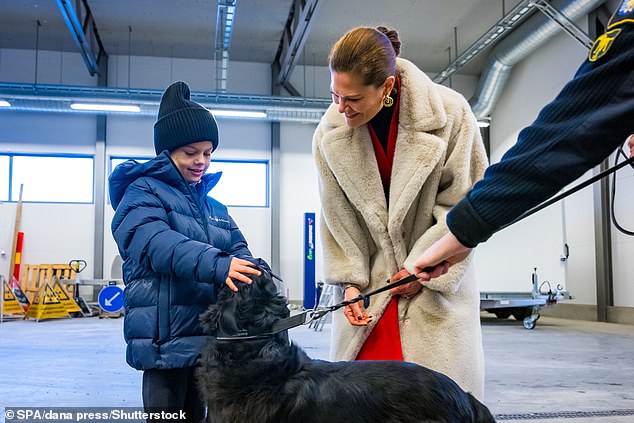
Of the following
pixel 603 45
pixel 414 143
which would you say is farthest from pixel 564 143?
pixel 414 143

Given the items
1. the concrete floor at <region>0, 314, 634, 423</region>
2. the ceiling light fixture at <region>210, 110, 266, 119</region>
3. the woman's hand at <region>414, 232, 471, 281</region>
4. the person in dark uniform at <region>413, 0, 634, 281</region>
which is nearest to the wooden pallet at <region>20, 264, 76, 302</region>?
the concrete floor at <region>0, 314, 634, 423</region>

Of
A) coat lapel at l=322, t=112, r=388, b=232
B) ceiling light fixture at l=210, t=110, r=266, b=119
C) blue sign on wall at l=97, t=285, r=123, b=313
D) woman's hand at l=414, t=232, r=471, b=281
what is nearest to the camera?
woman's hand at l=414, t=232, r=471, b=281

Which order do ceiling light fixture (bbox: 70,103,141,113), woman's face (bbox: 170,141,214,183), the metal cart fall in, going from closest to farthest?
woman's face (bbox: 170,141,214,183) → the metal cart → ceiling light fixture (bbox: 70,103,141,113)

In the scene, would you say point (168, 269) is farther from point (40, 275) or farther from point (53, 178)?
point (53, 178)

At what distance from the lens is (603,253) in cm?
977

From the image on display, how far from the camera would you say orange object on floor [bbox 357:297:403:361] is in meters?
1.73

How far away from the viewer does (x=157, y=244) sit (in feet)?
5.41

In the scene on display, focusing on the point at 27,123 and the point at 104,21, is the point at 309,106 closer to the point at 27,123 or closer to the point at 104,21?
the point at 104,21

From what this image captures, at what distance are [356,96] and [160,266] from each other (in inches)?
28.8

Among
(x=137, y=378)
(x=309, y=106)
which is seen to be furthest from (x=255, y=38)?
(x=137, y=378)

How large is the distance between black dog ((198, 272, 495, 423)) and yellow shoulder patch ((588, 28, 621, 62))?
2.76ft

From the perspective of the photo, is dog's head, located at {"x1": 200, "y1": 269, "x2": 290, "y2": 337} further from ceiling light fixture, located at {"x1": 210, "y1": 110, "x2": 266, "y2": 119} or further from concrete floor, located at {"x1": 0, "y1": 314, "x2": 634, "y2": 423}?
ceiling light fixture, located at {"x1": 210, "y1": 110, "x2": 266, "y2": 119}

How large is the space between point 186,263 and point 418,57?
12.3 meters

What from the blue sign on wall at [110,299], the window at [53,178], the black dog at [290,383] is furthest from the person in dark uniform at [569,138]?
the window at [53,178]
